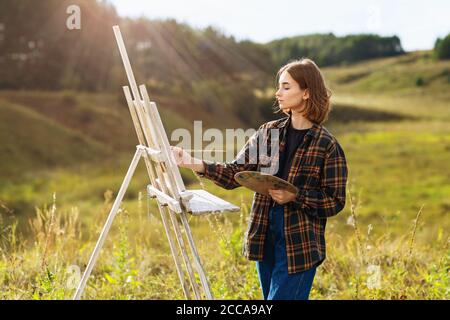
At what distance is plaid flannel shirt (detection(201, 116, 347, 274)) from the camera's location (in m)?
2.57

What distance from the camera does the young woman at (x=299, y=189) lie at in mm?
2586

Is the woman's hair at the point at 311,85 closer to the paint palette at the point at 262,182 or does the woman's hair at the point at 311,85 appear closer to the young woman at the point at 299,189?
the young woman at the point at 299,189

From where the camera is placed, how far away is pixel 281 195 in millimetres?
2473

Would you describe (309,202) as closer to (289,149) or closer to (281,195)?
(281,195)

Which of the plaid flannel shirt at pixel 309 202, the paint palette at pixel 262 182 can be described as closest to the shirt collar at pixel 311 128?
the plaid flannel shirt at pixel 309 202

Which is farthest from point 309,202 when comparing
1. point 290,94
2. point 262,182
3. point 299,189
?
point 290,94

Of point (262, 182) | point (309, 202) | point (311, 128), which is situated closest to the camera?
point (262, 182)

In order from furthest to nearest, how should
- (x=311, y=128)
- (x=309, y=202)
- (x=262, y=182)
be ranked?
(x=311, y=128) < (x=309, y=202) < (x=262, y=182)

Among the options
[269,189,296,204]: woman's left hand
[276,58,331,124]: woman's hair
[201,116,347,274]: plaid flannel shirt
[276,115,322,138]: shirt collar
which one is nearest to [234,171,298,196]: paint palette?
[269,189,296,204]: woman's left hand

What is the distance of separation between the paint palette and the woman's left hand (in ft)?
0.08

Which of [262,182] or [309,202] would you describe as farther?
[309,202]

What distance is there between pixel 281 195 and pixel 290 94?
49 cm

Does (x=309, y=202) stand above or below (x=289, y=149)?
below

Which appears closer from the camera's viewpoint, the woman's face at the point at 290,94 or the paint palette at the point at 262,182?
the paint palette at the point at 262,182
